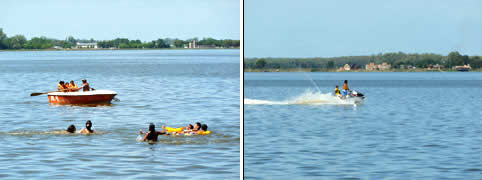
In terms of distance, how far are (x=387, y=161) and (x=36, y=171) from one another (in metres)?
8.26

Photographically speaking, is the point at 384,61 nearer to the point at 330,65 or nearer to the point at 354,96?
the point at 330,65

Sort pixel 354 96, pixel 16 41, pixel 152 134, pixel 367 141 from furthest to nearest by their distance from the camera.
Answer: pixel 16 41, pixel 354 96, pixel 367 141, pixel 152 134

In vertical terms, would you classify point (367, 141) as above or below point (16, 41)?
below

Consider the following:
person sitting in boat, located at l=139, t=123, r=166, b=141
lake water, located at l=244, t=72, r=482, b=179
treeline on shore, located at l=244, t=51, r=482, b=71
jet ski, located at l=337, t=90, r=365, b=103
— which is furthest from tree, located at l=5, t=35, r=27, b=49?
person sitting in boat, located at l=139, t=123, r=166, b=141

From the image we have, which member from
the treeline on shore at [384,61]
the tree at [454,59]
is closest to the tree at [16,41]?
the treeline on shore at [384,61]

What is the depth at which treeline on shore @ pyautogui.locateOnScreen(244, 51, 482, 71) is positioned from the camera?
95.8 meters

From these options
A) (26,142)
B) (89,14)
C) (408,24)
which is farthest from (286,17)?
(26,142)

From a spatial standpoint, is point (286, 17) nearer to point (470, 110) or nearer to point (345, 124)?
point (470, 110)

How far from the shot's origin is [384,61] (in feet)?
335

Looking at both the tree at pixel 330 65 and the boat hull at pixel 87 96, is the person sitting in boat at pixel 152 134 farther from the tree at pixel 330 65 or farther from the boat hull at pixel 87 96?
the tree at pixel 330 65

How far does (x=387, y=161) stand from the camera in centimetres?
1739

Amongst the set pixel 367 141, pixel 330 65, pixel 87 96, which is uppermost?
pixel 330 65

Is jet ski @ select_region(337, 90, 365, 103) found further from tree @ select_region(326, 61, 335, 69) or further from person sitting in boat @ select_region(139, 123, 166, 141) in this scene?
tree @ select_region(326, 61, 335, 69)

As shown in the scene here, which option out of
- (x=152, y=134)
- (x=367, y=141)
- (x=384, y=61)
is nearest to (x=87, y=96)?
(x=152, y=134)
